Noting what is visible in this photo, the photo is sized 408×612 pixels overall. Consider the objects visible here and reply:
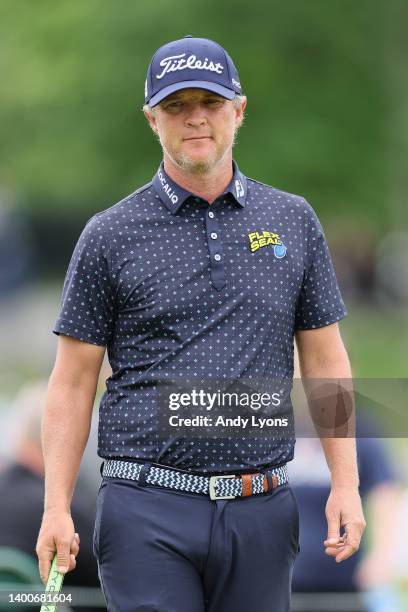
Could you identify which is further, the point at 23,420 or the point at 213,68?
the point at 23,420

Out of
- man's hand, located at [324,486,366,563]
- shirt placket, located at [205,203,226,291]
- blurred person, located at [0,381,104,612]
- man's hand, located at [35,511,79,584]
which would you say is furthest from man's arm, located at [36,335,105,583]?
blurred person, located at [0,381,104,612]

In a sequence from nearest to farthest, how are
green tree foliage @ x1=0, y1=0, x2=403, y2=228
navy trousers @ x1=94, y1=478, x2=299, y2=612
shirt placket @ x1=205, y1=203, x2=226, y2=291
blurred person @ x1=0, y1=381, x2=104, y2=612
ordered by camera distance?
navy trousers @ x1=94, y1=478, x2=299, y2=612 → shirt placket @ x1=205, y1=203, x2=226, y2=291 → blurred person @ x1=0, y1=381, x2=104, y2=612 → green tree foliage @ x1=0, y1=0, x2=403, y2=228

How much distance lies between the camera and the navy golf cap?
391 centimetres

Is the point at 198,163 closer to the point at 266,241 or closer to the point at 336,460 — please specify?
the point at 266,241

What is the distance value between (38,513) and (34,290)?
24262 mm

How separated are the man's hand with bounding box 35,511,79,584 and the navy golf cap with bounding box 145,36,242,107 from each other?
1253mm

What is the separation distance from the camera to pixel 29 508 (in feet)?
19.2

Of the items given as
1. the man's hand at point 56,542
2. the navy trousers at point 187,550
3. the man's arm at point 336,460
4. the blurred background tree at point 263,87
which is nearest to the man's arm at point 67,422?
the man's hand at point 56,542

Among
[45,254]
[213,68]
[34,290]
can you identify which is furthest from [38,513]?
[45,254]

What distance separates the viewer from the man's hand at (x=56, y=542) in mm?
3838

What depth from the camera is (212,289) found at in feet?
12.7

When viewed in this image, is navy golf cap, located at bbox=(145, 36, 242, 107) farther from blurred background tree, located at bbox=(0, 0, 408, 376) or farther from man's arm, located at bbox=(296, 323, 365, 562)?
blurred background tree, located at bbox=(0, 0, 408, 376)

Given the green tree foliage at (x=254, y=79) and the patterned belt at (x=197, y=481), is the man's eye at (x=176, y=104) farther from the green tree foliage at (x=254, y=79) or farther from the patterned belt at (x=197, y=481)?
the green tree foliage at (x=254, y=79)

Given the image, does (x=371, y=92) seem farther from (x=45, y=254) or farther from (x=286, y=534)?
(x=286, y=534)
